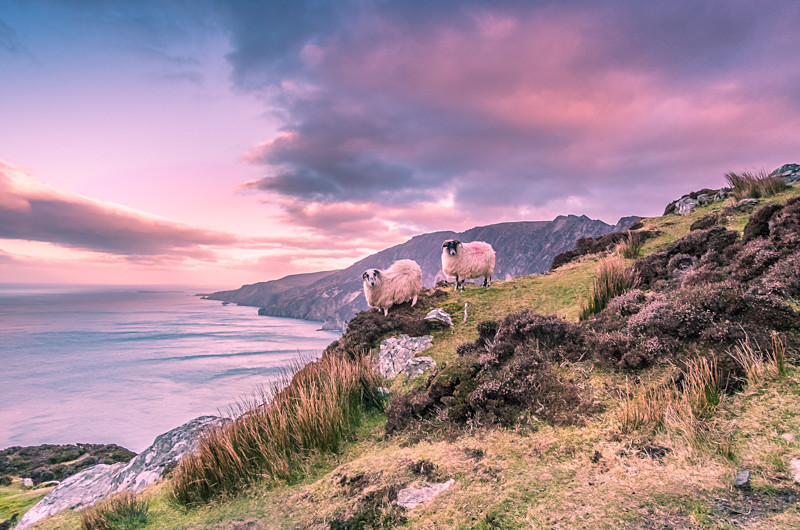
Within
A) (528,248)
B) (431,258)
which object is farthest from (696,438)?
(431,258)

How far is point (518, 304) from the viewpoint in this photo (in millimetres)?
10500

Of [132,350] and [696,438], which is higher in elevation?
[696,438]

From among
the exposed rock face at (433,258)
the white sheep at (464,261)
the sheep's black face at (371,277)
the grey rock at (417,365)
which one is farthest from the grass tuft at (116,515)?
the exposed rock face at (433,258)

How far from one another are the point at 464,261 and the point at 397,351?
688cm

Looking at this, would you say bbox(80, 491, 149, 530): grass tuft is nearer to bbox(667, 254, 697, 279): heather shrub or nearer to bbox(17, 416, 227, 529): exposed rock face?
bbox(17, 416, 227, 529): exposed rock face

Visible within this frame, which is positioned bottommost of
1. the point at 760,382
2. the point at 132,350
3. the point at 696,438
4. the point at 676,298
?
the point at 132,350

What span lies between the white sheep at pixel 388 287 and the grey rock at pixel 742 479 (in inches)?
390

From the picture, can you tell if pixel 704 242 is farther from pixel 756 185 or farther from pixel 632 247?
pixel 756 185

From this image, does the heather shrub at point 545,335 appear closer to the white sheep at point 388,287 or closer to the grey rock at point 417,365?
the grey rock at point 417,365

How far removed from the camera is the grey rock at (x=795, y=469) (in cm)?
243

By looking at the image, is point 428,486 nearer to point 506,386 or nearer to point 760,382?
point 506,386

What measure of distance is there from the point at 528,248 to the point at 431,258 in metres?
35.3

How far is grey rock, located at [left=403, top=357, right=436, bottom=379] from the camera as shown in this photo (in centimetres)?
720

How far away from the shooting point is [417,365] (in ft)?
24.1
